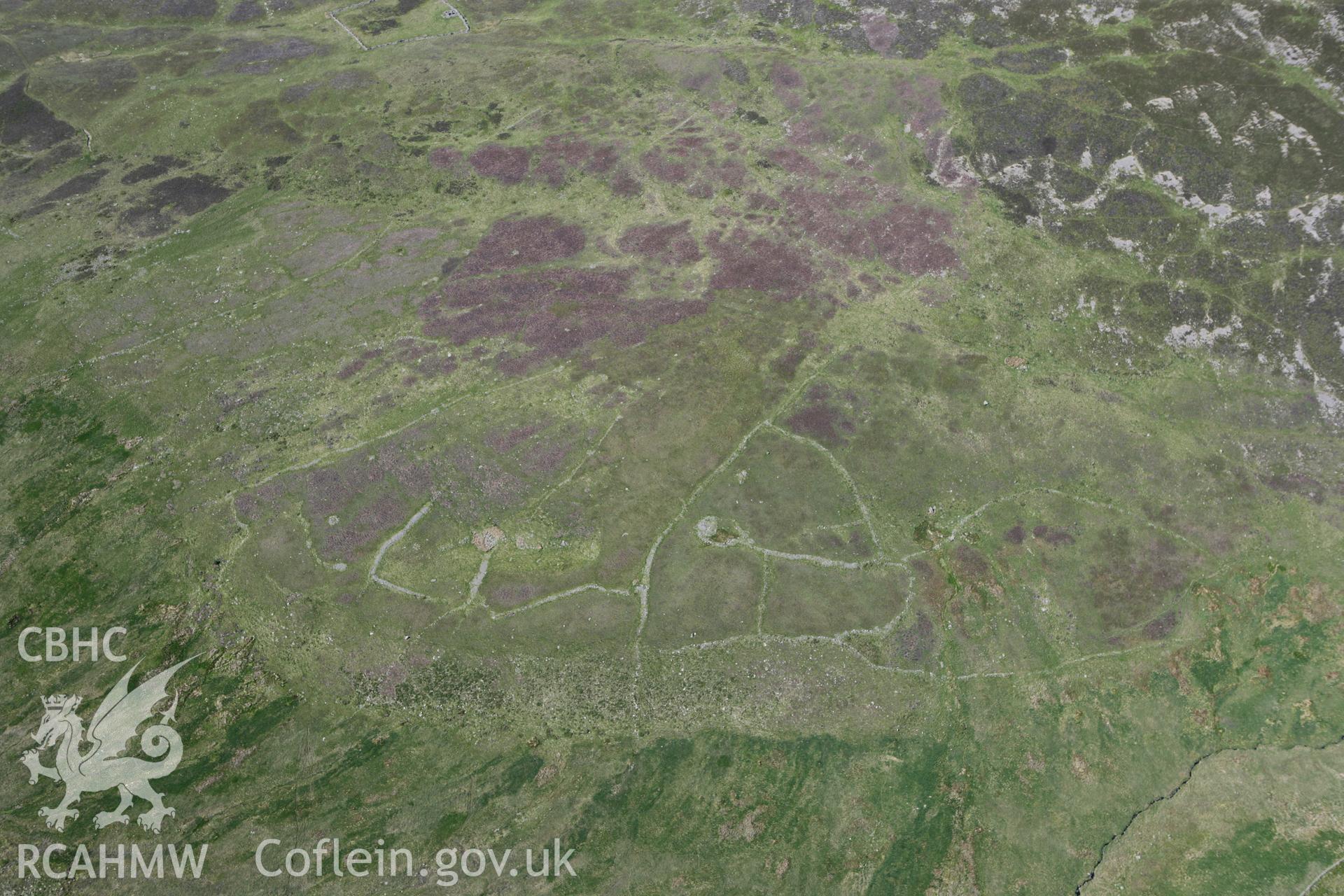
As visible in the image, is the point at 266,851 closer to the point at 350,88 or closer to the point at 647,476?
the point at 647,476

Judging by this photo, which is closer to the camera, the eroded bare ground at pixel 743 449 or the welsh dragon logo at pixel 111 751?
the welsh dragon logo at pixel 111 751

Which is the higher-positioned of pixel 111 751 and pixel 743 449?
pixel 743 449

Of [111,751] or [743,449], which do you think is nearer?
[111,751]

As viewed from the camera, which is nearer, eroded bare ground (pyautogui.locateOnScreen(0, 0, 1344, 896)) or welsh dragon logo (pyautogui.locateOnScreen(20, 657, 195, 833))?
welsh dragon logo (pyautogui.locateOnScreen(20, 657, 195, 833))
